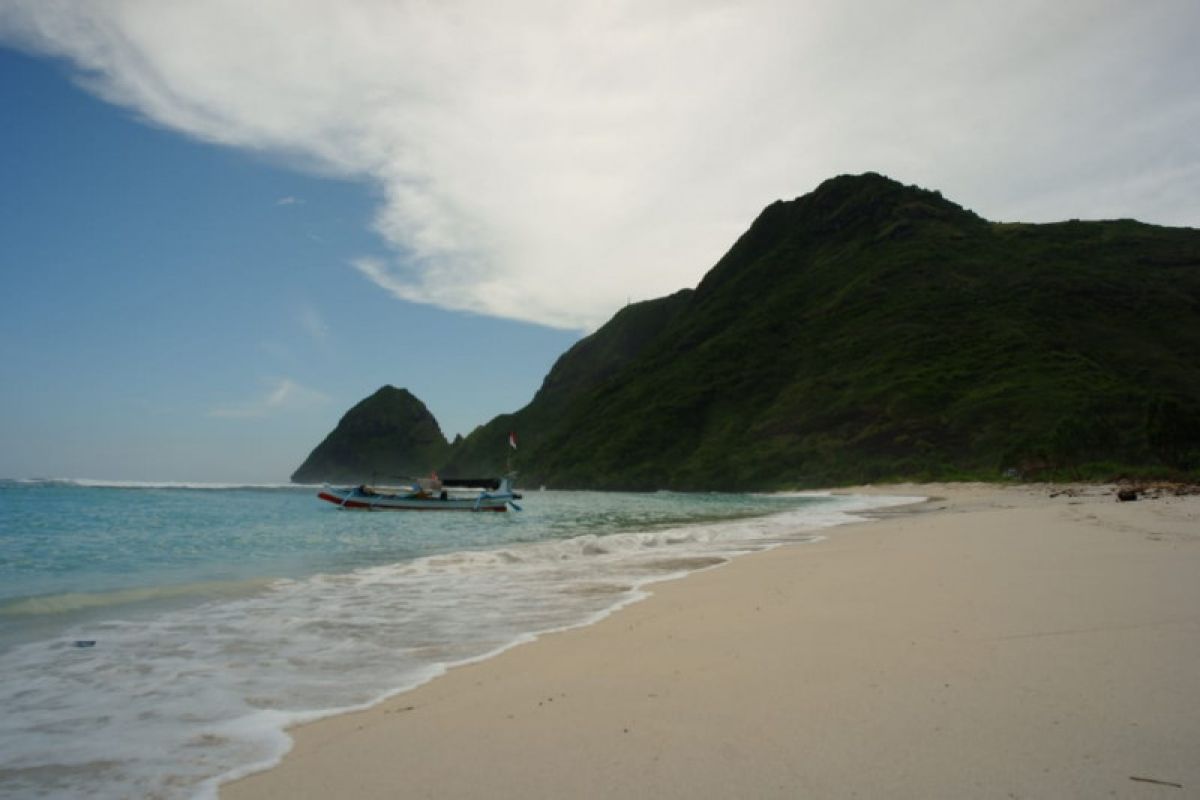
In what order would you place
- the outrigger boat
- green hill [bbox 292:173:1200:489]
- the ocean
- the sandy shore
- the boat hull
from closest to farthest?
the sandy shore, the ocean, the boat hull, the outrigger boat, green hill [bbox 292:173:1200:489]

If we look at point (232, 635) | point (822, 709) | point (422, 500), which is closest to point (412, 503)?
point (422, 500)

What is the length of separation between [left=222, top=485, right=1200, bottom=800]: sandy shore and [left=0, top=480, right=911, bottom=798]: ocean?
552mm

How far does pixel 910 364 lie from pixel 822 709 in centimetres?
9654

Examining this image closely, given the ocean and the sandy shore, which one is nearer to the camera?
the sandy shore

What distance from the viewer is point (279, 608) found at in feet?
30.3

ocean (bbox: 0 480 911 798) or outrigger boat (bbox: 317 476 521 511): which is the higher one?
outrigger boat (bbox: 317 476 521 511)

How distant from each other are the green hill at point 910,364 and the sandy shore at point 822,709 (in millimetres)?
44802

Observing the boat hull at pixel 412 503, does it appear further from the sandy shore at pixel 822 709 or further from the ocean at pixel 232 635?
the sandy shore at pixel 822 709

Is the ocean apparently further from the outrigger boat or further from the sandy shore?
the outrigger boat

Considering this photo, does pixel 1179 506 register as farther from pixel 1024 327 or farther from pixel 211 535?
pixel 1024 327

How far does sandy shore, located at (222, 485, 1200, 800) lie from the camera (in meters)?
2.93

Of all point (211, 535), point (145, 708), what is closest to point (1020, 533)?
point (145, 708)

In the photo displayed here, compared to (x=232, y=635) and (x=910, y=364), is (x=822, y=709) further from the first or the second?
(x=910, y=364)

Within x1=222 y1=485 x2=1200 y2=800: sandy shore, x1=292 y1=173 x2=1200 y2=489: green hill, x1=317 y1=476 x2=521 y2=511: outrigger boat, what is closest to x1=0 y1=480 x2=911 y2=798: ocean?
x1=222 y1=485 x2=1200 y2=800: sandy shore
